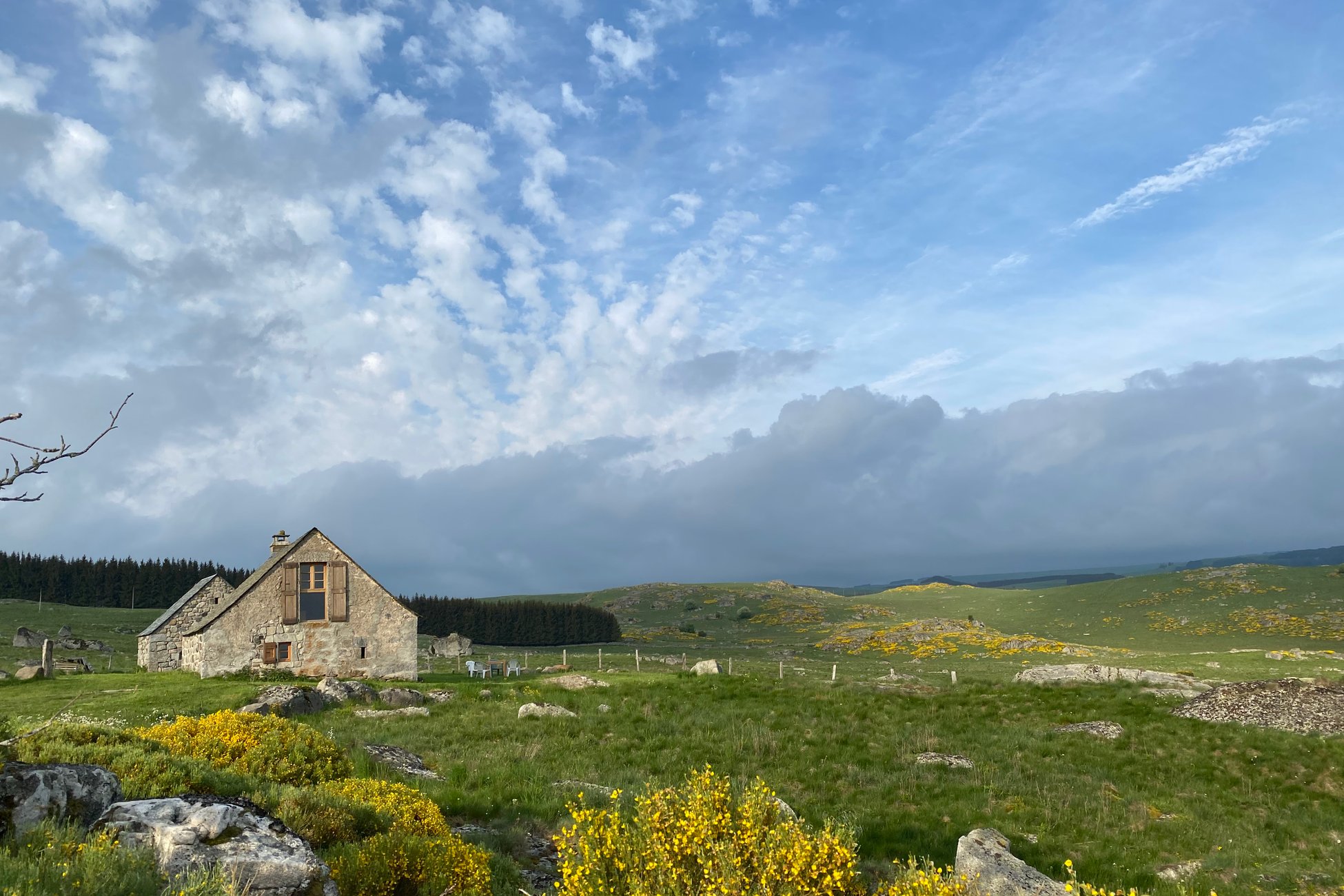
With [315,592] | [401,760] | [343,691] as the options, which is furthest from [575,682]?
[401,760]

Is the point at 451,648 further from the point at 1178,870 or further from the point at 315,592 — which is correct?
the point at 1178,870

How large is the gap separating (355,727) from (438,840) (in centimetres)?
1630

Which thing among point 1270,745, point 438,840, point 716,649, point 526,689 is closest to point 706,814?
point 438,840

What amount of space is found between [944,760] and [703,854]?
16.6 meters

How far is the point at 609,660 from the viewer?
59875 millimetres

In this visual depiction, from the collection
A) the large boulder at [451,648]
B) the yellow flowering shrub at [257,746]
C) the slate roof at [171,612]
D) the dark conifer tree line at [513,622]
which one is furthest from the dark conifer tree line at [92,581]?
the yellow flowering shrub at [257,746]

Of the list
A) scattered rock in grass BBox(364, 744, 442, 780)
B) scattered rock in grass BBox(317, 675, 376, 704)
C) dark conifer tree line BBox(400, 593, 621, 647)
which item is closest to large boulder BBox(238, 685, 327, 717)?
scattered rock in grass BBox(317, 675, 376, 704)

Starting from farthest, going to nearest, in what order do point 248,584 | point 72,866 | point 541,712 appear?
1. point 248,584
2. point 541,712
3. point 72,866

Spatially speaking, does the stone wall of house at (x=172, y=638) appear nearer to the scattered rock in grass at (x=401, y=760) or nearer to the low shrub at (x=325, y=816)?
the scattered rock in grass at (x=401, y=760)

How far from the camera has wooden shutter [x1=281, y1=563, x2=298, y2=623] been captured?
37.6 metres

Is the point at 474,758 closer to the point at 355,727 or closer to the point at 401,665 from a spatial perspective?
the point at 355,727

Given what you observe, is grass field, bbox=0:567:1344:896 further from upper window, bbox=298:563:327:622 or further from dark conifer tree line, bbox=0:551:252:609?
dark conifer tree line, bbox=0:551:252:609

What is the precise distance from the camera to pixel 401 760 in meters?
19.0

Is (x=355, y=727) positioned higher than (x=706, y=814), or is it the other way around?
(x=706, y=814)
